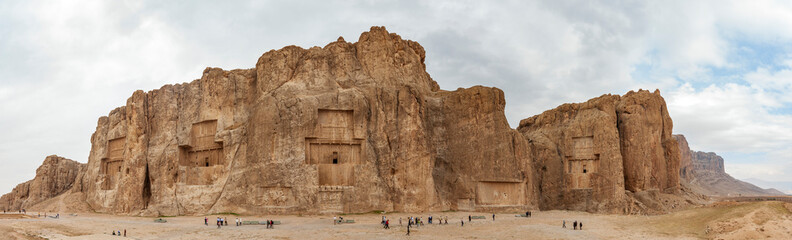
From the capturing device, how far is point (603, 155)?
57.0 meters

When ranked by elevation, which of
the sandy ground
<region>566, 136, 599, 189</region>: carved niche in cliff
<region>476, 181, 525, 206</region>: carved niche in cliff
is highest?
<region>566, 136, 599, 189</region>: carved niche in cliff

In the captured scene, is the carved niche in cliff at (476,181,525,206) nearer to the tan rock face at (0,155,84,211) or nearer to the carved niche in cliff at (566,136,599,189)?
the carved niche in cliff at (566,136,599,189)

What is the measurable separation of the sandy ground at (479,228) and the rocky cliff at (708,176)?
69.1 m

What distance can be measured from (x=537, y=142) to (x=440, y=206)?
1836 centimetres

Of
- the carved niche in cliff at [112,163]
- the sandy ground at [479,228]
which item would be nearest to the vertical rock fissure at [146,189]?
the carved niche in cliff at [112,163]

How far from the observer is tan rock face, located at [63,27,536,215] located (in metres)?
45.1

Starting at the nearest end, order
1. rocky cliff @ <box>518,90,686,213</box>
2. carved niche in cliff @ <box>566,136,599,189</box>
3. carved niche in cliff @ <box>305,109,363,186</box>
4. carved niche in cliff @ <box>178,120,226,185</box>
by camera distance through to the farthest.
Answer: carved niche in cliff @ <box>305,109,363,186</box>, carved niche in cliff @ <box>178,120,226,185</box>, rocky cliff @ <box>518,90,686,213</box>, carved niche in cliff @ <box>566,136,599,189</box>

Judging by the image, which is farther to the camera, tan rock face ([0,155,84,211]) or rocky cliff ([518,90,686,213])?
tan rock face ([0,155,84,211])

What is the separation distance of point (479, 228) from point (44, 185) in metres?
55.1

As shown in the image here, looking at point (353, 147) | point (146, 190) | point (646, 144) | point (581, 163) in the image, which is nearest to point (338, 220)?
point (353, 147)

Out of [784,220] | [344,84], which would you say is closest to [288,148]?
[344,84]

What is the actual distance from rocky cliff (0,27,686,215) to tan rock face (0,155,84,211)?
5.89 meters

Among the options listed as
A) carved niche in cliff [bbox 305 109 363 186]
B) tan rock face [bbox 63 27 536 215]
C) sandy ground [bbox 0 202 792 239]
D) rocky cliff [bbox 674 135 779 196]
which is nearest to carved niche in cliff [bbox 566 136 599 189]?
tan rock face [bbox 63 27 536 215]

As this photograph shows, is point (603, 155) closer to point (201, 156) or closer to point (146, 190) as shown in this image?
point (201, 156)
